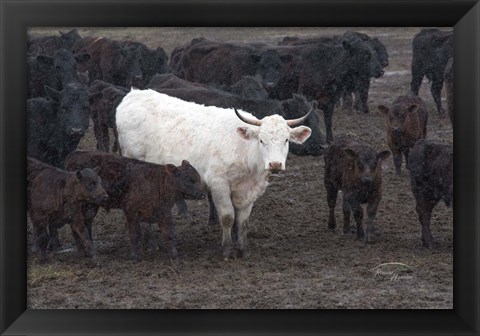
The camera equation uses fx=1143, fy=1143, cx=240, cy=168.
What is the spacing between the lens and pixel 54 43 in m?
12.7

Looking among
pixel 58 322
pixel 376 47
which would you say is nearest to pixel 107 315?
pixel 58 322

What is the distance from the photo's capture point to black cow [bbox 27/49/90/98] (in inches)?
476

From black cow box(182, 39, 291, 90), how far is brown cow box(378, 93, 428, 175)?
1743 mm

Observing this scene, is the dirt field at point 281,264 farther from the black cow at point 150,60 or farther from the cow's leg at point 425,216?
the black cow at point 150,60

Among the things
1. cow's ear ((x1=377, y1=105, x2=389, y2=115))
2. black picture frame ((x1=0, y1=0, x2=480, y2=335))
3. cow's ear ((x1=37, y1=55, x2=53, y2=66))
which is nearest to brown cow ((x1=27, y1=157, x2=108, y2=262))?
black picture frame ((x1=0, y1=0, x2=480, y2=335))

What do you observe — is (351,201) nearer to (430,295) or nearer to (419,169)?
(419,169)

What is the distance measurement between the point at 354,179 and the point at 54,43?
12.8 ft

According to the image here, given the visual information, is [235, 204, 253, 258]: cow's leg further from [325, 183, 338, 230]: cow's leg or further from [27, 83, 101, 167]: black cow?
[27, 83, 101, 167]: black cow

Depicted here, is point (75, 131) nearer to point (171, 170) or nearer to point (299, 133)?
point (171, 170)

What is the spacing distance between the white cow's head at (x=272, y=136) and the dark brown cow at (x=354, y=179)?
Answer: 845 millimetres

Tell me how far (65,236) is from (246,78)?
3.09 m

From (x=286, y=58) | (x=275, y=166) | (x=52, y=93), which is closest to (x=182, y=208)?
(x=52, y=93)

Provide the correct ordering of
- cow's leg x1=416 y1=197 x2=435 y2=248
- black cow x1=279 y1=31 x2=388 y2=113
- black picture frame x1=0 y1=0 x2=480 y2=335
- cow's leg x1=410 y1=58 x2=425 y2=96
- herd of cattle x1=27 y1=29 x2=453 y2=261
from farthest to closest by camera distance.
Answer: cow's leg x1=410 y1=58 x2=425 y2=96, black cow x1=279 y1=31 x2=388 y2=113, cow's leg x1=416 y1=197 x2=435 y2=248, herd of cattle x1=27 y1=29 x2=453 y2=261, black picture frame x1=0 y1=0 x2=480 y2=335

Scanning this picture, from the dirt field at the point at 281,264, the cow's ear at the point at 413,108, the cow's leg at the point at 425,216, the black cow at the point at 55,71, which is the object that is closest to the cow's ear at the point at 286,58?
the cow's ear at the point at 413,108
